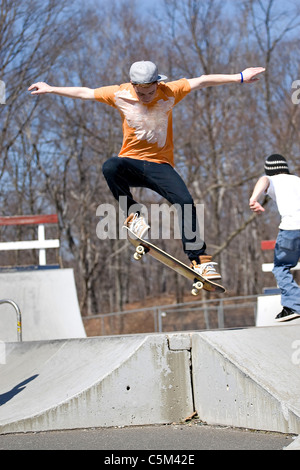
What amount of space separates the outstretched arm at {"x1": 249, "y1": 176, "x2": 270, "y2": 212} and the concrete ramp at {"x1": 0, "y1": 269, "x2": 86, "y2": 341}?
559 centimetres

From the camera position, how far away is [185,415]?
15.1 ft

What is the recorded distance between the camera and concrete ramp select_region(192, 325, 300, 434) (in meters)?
4.06

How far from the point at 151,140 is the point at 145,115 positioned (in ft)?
0.87

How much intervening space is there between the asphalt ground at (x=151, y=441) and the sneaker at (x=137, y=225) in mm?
2212

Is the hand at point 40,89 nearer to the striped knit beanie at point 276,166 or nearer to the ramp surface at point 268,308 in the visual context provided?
the striped knit beanie at point 276,166

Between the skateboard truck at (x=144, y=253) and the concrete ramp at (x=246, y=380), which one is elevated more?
the skateboard truck at (x=144, y=253)

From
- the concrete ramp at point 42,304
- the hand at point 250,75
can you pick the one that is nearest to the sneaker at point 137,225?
the hand at point 250,75

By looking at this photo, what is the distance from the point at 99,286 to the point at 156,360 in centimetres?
3456

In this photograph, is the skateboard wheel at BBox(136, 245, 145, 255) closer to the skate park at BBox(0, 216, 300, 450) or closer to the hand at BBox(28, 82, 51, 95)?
the skate park at BBox(0, 216, 300, 450)

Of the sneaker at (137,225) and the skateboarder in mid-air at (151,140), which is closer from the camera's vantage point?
the skateboarder in mid-air at (151,140)

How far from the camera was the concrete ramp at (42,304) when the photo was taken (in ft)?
35.5

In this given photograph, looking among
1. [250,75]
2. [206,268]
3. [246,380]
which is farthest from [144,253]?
[246,380]

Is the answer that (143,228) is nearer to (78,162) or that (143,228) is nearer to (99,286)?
(78,162)

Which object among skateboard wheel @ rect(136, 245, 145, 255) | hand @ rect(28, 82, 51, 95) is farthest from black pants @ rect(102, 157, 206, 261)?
hand @ rect(28, 82, 51, 95)
